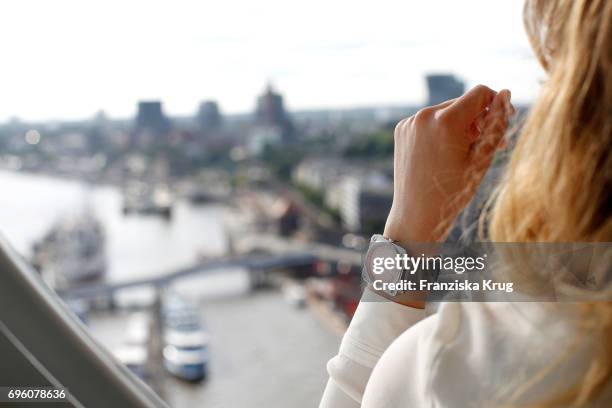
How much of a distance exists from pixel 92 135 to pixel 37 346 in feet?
7.06

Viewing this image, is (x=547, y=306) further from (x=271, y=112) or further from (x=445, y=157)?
(x=271, y=112)

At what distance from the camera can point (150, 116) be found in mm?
2080

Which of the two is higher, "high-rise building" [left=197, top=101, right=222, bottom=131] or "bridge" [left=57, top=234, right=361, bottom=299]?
"high-rise building" [left=197, top=101, right=222, bottom=131]

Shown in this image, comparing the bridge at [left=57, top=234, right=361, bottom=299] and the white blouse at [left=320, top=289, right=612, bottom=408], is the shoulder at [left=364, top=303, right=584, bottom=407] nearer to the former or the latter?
the white blouse at [left=320, top=289, right=612, bottom=408]

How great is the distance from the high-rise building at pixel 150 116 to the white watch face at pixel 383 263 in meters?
1.71

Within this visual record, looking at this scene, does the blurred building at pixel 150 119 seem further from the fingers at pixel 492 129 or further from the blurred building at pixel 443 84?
the fingers at pixel 492 129

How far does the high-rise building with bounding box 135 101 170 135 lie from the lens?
2055mm

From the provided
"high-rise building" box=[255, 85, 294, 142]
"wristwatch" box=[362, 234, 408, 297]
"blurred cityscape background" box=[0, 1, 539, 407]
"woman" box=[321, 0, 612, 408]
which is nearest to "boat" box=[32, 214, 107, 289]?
"blurred cityscape background" box=[0, 1, 539, 407]

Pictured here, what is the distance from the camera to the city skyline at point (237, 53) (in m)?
1.18

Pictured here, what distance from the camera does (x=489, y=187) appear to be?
385 mm

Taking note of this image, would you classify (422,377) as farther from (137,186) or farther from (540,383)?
(137,186)

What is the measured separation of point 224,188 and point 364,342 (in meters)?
4.93

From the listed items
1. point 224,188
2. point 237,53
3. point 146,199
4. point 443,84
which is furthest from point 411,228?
point 224,188

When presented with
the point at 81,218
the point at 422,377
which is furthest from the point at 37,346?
the point at 81,218
